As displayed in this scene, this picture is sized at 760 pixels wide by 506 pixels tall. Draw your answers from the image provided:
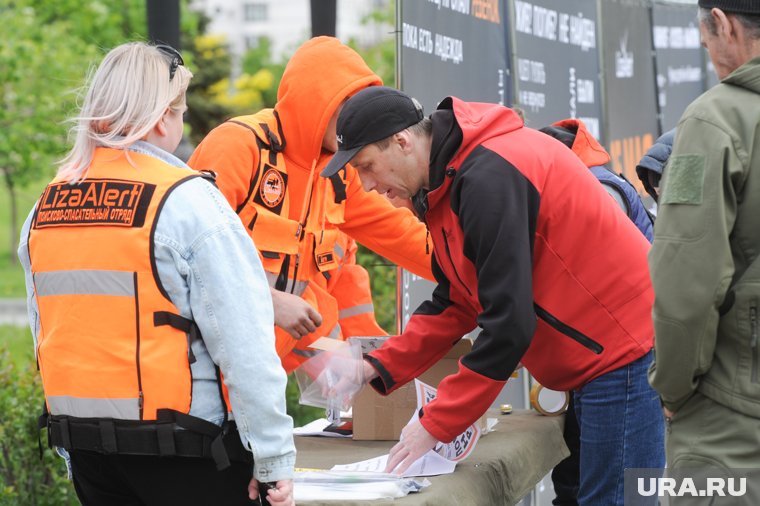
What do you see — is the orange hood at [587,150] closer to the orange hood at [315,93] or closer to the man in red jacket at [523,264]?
the orange hood at [315,93]

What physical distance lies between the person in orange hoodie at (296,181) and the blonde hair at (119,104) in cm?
105

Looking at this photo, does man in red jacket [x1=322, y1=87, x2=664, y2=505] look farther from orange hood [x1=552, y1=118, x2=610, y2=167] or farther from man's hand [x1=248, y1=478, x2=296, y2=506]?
orange hood [x1=552, y1=118, x2=610, y2=167]

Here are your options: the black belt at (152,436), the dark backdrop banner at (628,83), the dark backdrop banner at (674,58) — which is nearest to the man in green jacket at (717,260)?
the black belt at (152,436)

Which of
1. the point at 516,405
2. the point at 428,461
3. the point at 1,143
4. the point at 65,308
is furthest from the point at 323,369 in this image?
the point at 1,143

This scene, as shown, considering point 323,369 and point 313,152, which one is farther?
point 313,152

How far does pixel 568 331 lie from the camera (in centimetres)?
304

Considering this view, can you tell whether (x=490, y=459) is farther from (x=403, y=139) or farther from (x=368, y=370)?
(x=403, y=139)

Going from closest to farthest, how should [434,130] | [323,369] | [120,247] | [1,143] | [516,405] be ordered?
[120,247] → [434,130] → [323,369] → [516,405] → [1,143]

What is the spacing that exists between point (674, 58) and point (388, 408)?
23.6 feet

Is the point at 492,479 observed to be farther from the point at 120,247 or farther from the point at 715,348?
the point at 120,247

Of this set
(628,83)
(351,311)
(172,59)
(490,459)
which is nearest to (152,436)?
(172,59)

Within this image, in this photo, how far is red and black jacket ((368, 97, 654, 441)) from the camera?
9.10 feet

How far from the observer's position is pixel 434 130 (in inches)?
118

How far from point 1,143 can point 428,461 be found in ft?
36.9
